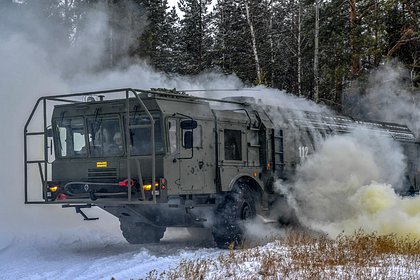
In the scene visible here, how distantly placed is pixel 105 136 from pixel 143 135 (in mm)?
996

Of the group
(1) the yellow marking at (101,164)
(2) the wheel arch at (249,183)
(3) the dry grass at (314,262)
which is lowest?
(3) the dry grass at (314,262)

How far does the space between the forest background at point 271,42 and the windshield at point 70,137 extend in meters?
12.3

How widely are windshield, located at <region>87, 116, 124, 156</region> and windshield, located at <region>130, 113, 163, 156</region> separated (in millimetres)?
332

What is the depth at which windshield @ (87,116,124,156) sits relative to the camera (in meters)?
13.6

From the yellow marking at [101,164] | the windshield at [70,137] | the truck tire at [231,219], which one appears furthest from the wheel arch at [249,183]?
the windshield at [70,137]

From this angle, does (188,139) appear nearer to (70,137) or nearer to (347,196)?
(70,137)

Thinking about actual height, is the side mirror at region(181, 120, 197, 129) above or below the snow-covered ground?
above

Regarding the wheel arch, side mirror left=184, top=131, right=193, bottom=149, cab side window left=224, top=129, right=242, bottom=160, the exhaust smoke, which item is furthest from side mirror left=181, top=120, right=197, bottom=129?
the exhaust smoke

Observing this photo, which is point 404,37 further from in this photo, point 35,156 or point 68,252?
point 68,252

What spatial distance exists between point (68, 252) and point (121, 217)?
54.4 inches

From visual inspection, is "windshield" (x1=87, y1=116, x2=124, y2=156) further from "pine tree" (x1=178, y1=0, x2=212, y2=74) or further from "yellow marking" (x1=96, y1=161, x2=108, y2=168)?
"pine tree" (x1=178, y1=0, x2=212, y2=74)

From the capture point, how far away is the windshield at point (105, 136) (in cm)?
1358

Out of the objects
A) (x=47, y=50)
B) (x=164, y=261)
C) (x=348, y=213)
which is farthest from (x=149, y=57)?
(x=164, y=261)

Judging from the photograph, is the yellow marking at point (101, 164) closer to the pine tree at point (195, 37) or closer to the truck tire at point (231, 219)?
the truck tire at point (231, 219)
